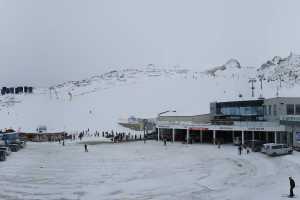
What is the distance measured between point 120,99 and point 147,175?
257 feet

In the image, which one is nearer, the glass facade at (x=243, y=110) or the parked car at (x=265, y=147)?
the parked car at (x=265, y=147)

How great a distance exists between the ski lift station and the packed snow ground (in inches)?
185

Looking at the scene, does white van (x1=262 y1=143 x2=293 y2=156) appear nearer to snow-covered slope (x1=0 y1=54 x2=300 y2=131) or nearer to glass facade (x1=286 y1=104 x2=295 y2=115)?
glass facade (x1=286 y1=104 x2=295 y2=115)

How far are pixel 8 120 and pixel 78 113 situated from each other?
14.3 meters

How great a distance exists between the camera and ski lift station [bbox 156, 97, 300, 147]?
4650 cm

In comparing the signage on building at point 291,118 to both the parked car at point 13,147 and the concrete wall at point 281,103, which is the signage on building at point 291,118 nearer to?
the concrete wall at point 281,103

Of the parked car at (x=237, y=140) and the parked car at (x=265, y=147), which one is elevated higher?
the parked car at (x=265, y=147)

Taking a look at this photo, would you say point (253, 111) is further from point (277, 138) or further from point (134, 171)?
point (134, 171)

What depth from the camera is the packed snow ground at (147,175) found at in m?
26.6

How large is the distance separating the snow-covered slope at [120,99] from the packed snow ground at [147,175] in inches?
1188

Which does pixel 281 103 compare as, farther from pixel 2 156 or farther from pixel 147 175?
pixel 2 156

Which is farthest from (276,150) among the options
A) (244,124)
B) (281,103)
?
(244,124)

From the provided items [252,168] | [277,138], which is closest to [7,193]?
[252,168]

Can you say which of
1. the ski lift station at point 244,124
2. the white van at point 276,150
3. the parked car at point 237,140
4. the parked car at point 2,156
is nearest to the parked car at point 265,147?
the white van at point 276,150
